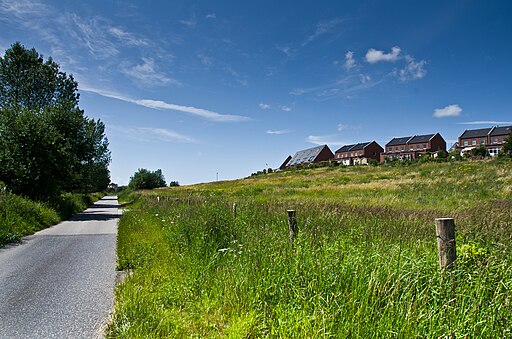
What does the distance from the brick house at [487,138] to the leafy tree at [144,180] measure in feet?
246

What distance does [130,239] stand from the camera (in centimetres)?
1010

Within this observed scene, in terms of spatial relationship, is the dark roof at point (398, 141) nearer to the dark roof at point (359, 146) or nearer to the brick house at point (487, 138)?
the dark roof at point (359, 146)

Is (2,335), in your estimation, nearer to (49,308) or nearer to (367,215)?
(49,308)

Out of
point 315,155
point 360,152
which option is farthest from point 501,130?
point 315,155

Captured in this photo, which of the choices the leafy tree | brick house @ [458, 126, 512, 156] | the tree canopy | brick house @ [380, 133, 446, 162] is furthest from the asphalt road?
brick house @ [380, 133, 446, 162]

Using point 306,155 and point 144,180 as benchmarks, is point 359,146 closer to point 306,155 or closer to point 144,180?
point 306,155

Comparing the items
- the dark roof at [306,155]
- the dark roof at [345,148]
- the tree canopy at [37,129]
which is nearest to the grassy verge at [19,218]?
the tree canopy at [37,129]

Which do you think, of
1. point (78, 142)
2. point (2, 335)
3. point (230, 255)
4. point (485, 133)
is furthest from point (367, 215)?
point (485, 133)

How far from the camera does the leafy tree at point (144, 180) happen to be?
7994 cm

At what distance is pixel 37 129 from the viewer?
21.1 metres

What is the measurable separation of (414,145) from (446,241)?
102m

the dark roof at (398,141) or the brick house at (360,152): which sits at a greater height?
the dark roof at (398,141)

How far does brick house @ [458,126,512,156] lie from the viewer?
3310 inches

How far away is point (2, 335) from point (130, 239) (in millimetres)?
5949
